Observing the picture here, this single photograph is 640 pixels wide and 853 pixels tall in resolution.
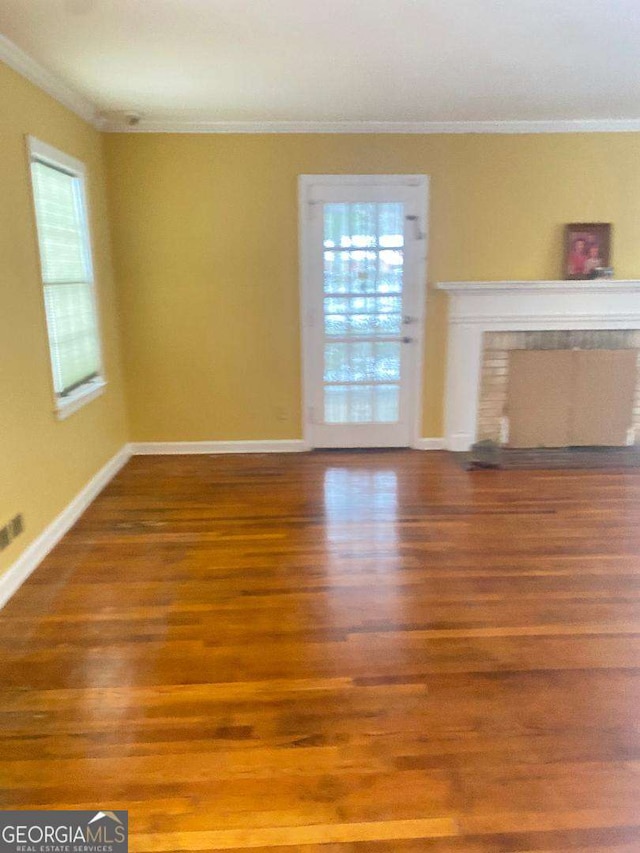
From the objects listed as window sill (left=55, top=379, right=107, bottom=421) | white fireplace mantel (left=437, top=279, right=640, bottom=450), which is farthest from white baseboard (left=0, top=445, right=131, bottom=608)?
white fireplace mantel (left=437, top=279, right=640, bottom=450)

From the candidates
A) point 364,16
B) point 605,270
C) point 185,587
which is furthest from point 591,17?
point 185,587

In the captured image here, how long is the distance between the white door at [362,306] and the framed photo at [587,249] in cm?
112

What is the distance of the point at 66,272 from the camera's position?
3.80 m

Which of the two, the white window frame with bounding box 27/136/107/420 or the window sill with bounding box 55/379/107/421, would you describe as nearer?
the white window frame with bounding box 27/136/107/420

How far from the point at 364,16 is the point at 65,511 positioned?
9.64 ft

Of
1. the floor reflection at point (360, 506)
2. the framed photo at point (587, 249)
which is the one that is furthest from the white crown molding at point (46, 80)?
the framed photo at point (587, 249)

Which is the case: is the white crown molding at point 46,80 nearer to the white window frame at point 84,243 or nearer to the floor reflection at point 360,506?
the white window frame at point 84,243

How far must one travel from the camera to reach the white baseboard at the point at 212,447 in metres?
5.00

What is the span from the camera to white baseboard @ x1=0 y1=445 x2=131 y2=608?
9.49 ft

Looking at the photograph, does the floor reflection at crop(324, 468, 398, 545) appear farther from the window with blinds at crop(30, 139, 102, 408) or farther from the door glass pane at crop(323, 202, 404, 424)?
the window with blinds at crop(30, 139, 102, 408)

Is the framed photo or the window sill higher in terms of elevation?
the framed photo

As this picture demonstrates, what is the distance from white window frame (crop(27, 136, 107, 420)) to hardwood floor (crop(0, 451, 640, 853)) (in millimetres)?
715

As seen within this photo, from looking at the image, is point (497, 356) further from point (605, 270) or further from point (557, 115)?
point (557, 115)

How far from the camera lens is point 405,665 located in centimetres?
236
